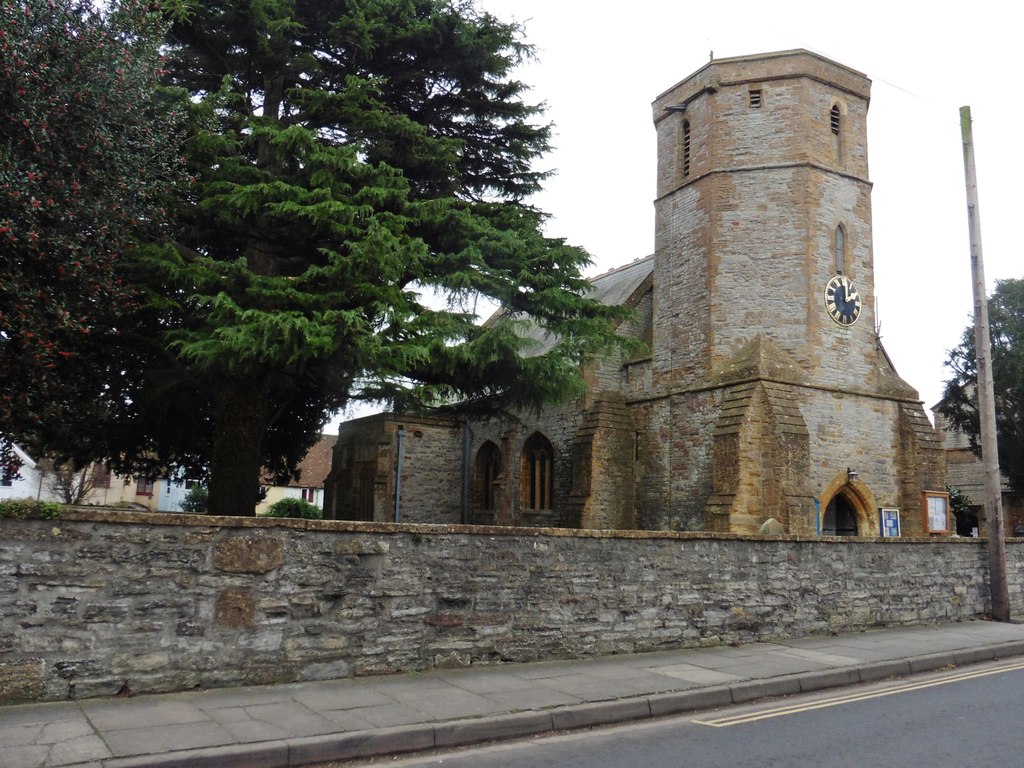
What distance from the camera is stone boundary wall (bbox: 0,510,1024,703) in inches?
266

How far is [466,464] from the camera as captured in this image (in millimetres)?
29797

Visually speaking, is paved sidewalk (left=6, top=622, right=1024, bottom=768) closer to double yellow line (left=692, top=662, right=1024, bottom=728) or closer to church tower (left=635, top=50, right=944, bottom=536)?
double yellow line (left=692, top=662, right=1024, bottom=728)

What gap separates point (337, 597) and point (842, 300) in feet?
54.3

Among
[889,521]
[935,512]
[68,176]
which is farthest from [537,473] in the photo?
[68,176]

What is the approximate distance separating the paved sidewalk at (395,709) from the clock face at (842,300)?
11520 millimetres

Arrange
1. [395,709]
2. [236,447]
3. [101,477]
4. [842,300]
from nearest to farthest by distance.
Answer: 1. [395,709]
2. [236,447]
3. [842,300]
4. [101,477]

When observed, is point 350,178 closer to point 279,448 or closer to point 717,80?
point 279,448

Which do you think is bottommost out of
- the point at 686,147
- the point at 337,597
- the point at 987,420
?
the point at 337,597

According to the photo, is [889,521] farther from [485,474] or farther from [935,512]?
[485,474]

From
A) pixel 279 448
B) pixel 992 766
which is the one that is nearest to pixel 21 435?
pixel 279 448

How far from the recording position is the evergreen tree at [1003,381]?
118 ft

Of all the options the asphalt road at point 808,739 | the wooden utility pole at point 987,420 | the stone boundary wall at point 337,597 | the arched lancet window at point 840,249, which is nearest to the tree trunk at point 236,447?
the stone boundary wall at point 337,597

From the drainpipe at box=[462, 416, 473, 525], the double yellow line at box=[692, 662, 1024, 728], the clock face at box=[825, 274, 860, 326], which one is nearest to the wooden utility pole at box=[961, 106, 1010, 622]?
the double yellow line at box=[692, 662, 1024, 728]

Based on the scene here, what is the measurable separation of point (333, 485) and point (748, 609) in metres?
21.2
